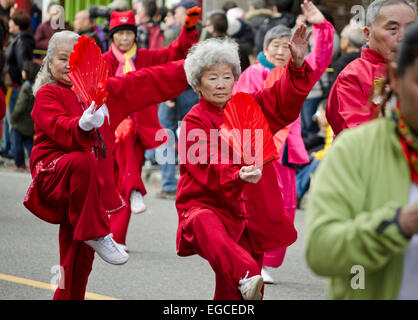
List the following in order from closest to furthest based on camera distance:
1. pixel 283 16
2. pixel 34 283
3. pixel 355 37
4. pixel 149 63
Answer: pixel 34 283 < pixel 149 63 < pixel 355 37 < pixel 283 16

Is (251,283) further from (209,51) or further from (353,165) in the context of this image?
(353,165)

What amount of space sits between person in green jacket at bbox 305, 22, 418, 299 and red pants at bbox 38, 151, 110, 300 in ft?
8.25

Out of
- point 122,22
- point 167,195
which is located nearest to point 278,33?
point 122,22

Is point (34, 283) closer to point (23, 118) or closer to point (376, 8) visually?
point (376, 8)

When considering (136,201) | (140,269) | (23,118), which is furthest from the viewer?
(23,118)

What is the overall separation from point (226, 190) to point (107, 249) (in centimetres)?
93

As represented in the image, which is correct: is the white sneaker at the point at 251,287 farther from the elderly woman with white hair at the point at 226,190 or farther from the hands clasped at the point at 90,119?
the hands clasped at the point at 90,119

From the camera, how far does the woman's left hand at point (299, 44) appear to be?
455cm

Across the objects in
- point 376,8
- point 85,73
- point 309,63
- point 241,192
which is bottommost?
point 241,192

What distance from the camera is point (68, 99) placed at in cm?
497

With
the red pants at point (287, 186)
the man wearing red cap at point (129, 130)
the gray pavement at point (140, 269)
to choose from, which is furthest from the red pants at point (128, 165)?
the red pants at point (287, 186)

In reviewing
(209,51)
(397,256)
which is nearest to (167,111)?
(209,51)

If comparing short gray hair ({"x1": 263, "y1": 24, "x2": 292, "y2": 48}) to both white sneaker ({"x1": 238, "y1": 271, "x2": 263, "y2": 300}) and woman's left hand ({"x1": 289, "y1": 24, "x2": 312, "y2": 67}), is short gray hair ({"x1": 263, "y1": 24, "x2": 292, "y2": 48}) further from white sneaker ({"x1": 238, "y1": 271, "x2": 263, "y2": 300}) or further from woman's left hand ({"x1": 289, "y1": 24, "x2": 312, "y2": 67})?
white sneaker ({"x1": 238, "y1": 271, "x2": 263, "y2": 300})

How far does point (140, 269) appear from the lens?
7234mm
